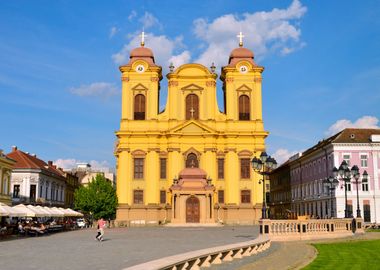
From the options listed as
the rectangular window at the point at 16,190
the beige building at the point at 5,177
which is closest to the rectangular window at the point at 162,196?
the beige building at the point at 5,177

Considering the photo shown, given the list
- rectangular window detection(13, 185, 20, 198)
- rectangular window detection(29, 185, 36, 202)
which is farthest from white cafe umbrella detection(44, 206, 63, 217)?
rectangular window detection(13, 185, 20, 198)

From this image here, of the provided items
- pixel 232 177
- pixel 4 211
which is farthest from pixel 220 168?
pixel 4 211

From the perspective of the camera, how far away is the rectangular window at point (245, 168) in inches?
2657

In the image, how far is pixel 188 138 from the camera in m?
68.0

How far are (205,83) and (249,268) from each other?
54.0 m

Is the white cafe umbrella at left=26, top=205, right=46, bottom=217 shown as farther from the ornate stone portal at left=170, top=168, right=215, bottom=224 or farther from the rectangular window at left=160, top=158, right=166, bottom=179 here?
the rectangular window at left=160, top=158, right=166, bottom=179

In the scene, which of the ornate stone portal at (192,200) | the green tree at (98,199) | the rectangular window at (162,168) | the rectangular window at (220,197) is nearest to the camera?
the ornate stone portal at (192,200)

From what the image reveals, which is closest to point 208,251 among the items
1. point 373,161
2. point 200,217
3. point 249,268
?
point 249,268

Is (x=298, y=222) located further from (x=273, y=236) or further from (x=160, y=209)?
(x=160, y=209)

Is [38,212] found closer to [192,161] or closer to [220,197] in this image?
[192,161]

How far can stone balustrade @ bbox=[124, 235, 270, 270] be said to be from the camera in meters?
11.8

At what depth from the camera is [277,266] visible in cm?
1752

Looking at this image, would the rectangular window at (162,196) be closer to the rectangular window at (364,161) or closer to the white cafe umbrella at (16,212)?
the rectangular window at (364,161)

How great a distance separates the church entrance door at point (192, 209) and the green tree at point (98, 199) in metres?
10.5
